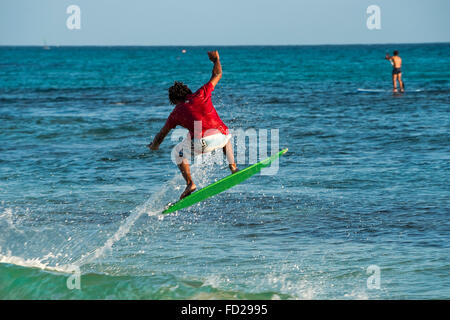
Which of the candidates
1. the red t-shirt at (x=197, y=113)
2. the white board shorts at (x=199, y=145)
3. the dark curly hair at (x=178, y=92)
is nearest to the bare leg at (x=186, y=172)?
the white board shorts at (x=199, y=145)

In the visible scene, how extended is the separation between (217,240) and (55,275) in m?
2.50

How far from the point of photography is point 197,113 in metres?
8.09

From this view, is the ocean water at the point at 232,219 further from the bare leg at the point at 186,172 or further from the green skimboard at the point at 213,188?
the bare leg at the point at 186,172

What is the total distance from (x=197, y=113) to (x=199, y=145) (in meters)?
0.46

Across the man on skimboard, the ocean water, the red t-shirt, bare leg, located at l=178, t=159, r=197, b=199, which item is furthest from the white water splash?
the red t-shirt

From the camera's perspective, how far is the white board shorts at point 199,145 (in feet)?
27.1

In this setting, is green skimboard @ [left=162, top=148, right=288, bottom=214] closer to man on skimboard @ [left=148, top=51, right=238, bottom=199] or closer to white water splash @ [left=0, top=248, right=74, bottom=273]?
man on skimboard @ [left=148, top=51, right=238, bottom=199]

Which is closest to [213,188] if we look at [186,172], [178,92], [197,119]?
[186,172]

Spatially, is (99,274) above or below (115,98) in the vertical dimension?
below

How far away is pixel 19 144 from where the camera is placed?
18.7 meters

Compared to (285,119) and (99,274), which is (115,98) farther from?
(99,274)

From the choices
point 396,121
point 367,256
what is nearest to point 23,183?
point 367,256

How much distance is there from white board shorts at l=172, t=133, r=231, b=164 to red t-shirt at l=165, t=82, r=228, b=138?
0.27 feet

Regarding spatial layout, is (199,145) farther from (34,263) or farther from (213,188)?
(34,263)
